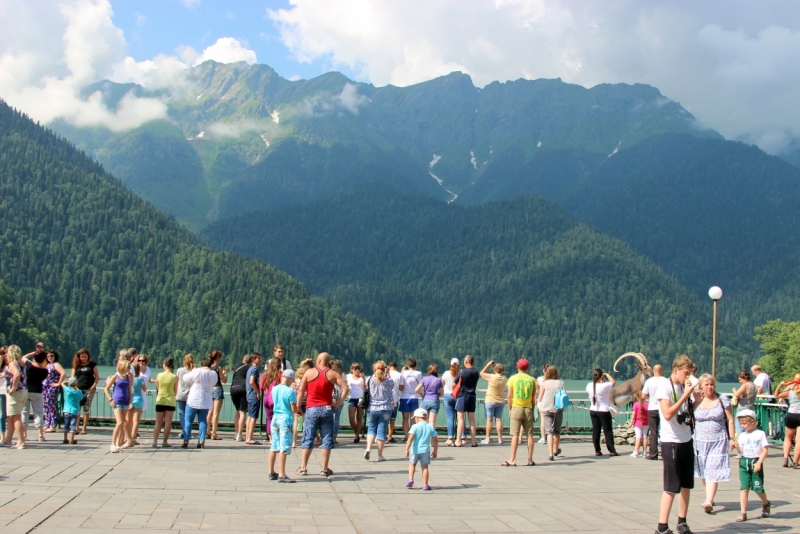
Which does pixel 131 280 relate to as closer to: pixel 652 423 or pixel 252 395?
pixel 252 395

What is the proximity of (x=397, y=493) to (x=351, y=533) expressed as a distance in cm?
291

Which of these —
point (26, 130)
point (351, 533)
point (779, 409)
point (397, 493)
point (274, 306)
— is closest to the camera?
point (351, 533)

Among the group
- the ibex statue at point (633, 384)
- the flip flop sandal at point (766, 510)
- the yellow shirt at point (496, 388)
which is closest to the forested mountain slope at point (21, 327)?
the ibex statue at point (633, 384)

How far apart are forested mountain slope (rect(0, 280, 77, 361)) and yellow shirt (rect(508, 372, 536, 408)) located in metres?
89.2

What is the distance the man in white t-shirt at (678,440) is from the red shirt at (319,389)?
556 centimetres

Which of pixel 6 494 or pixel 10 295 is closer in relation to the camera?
pixel 6 494

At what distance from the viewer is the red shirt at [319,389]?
45.4ft

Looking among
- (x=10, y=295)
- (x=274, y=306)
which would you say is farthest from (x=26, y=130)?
(x=10, y=295)

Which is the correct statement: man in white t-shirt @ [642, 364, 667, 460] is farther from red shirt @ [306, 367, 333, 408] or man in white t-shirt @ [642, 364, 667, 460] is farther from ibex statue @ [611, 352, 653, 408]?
red shirt @ [306, 367, 333, 408]

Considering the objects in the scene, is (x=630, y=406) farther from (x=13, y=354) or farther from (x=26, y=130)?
(x=26, y=130)

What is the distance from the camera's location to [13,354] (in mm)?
15719

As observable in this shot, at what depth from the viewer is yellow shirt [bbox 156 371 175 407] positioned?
1697 cm

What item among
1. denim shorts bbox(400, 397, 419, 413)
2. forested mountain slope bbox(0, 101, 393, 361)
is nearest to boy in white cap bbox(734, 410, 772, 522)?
denim shorts bbox(400, 397, 419, 413)

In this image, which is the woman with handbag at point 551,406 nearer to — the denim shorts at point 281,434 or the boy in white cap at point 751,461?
the boy in white cap at point 751,461
